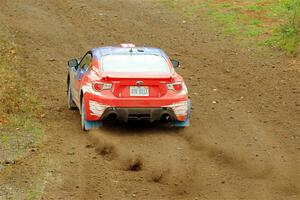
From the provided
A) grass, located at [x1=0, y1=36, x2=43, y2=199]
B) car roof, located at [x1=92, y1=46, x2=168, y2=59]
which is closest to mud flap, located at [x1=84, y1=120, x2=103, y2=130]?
grass, located at [x1=0, y1=36, x2=43, y2=199]

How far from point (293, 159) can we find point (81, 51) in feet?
37.2

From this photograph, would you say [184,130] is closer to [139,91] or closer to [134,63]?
[139,91]

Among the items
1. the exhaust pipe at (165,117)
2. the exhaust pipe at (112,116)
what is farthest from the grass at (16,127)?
the exhaust pipe at (165,117)

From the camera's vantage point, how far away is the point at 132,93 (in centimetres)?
1410

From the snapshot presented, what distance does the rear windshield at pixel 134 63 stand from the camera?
47.5 ft

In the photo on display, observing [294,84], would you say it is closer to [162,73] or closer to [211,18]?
[162,73]

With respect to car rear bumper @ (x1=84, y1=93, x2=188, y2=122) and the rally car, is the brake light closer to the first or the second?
the rally car

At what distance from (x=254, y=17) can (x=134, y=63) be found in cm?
1227

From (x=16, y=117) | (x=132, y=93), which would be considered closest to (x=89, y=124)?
(x=132, y=93)

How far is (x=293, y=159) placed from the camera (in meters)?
13.0

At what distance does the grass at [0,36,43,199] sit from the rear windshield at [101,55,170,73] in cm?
177

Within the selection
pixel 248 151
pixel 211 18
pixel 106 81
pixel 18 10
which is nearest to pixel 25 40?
pixel 18 10

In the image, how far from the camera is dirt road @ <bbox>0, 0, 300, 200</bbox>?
11594 mm

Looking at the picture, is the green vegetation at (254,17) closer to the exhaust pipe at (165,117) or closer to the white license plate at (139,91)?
the exhaust pipe at (165,117)
